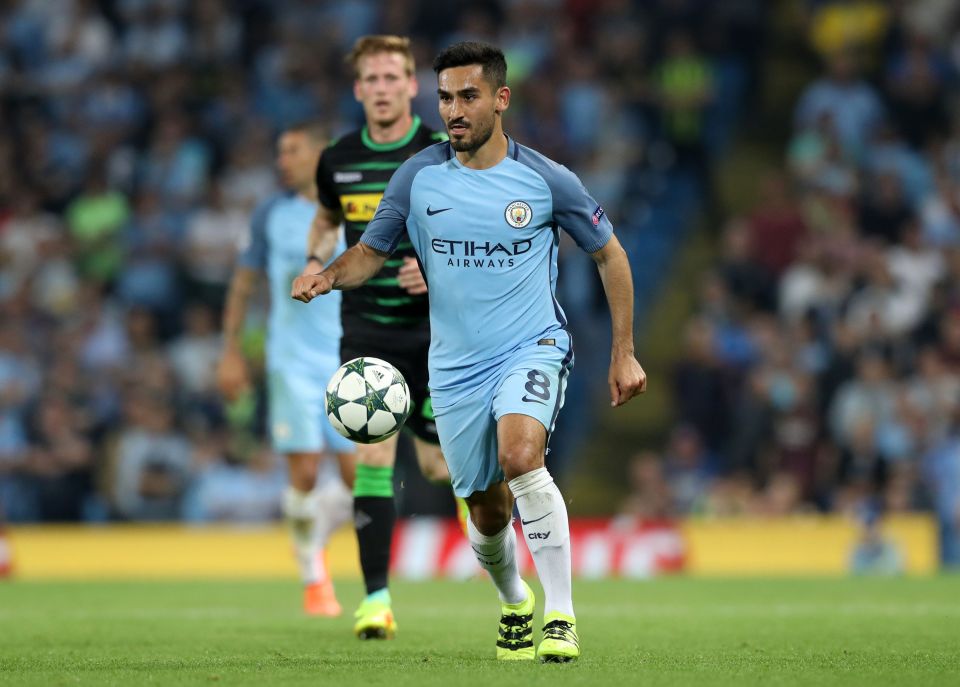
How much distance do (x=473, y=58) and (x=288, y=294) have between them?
3.81 meters

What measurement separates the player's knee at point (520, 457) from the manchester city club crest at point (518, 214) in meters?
0.94

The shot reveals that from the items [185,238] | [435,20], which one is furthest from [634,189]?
[185,238]

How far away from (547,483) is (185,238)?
12.5 metres

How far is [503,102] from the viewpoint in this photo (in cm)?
671

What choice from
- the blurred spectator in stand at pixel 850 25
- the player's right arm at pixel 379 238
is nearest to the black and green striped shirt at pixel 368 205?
the player's right arm at pixel 379 238

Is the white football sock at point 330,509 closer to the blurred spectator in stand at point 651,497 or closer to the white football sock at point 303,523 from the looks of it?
the white football sock at point 303,523

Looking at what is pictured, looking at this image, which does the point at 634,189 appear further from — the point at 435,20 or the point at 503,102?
the point at 503,102

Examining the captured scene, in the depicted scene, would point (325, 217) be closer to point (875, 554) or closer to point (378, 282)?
point (378, 282)

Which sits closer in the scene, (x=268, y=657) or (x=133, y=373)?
(x=268, y=657)

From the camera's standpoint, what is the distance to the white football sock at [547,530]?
6367mm

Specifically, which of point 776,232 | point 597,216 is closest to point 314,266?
point 597,216

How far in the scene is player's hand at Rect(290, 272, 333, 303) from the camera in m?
6.26

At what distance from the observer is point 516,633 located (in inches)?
269

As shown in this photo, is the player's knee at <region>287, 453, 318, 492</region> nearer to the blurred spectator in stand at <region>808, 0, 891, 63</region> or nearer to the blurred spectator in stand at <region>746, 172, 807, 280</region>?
the blurred spectator in stand at <region>746, 172, 807, 280</region>
